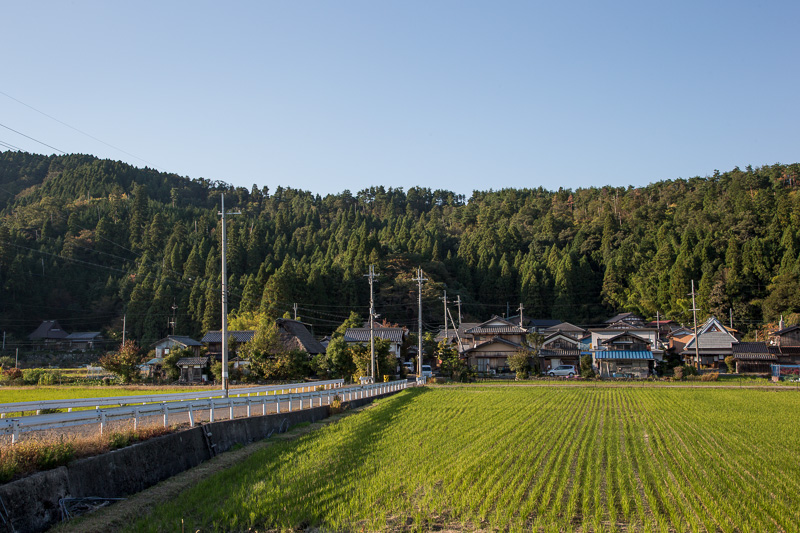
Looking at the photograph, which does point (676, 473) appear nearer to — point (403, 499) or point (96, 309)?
point (403, 499)

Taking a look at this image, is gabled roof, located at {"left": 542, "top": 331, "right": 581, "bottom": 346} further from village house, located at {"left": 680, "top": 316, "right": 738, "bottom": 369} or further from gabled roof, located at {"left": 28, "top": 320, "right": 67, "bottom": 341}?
gabled roof, located at {"left": 28, "top": 320, "right": 67, "bottom": 341}

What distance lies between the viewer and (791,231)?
6406cm

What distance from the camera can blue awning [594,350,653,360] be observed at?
46.4m

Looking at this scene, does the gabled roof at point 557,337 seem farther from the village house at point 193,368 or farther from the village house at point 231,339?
the village house at point 193,368

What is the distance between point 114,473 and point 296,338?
39.4m

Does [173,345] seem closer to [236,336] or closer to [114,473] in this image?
[236,336]

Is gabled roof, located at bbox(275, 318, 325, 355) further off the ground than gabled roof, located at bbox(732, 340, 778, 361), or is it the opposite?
gabled roof, located at bbox(275, 318, 325, 355)

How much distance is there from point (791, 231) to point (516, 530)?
2801 inches

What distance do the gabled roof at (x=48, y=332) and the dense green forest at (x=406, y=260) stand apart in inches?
57.9

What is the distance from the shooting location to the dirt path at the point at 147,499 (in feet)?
23.6

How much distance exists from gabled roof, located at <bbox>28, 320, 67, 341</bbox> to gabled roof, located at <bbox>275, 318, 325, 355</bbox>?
34167 millimetres

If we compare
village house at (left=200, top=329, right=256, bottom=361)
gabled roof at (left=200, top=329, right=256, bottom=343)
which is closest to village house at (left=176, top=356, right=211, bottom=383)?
village house at (left=200, top=329, right=256, bottom=361)

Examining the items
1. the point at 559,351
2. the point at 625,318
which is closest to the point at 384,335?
the point at 559,351

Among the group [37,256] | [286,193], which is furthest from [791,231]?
[286,193]
